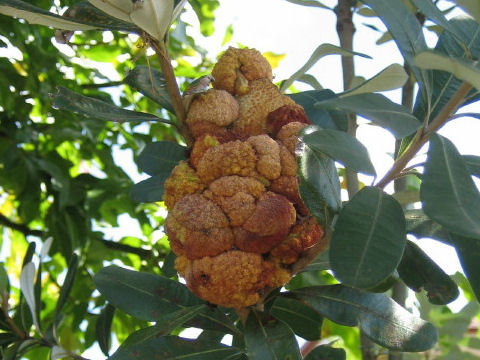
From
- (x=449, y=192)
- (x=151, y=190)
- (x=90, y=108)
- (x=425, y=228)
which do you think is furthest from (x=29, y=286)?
(x=449, y=192)

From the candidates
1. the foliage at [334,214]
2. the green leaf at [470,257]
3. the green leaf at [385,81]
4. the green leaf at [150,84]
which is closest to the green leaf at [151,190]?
the foliage at [334,214]

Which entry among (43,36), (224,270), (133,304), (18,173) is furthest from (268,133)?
(43,36)

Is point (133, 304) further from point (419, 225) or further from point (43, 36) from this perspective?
point (43, 36)

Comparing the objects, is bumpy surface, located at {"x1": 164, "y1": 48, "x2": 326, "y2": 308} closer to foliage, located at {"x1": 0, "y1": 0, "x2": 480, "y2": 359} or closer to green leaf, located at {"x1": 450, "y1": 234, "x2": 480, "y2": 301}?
foliage, located at {"x1": 0, "y1": 0, "x2": 480, "y2": 359}

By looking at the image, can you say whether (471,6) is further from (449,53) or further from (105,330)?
(105,330)

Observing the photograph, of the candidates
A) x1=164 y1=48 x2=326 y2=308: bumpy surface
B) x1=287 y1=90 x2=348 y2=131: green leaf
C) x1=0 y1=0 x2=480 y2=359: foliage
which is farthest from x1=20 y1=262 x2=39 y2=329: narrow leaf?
x1=287 y1=90 x2=348 y2=131: green leaf

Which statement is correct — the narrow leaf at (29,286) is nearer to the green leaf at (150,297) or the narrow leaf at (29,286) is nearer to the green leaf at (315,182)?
the green leaf at (150,297)
